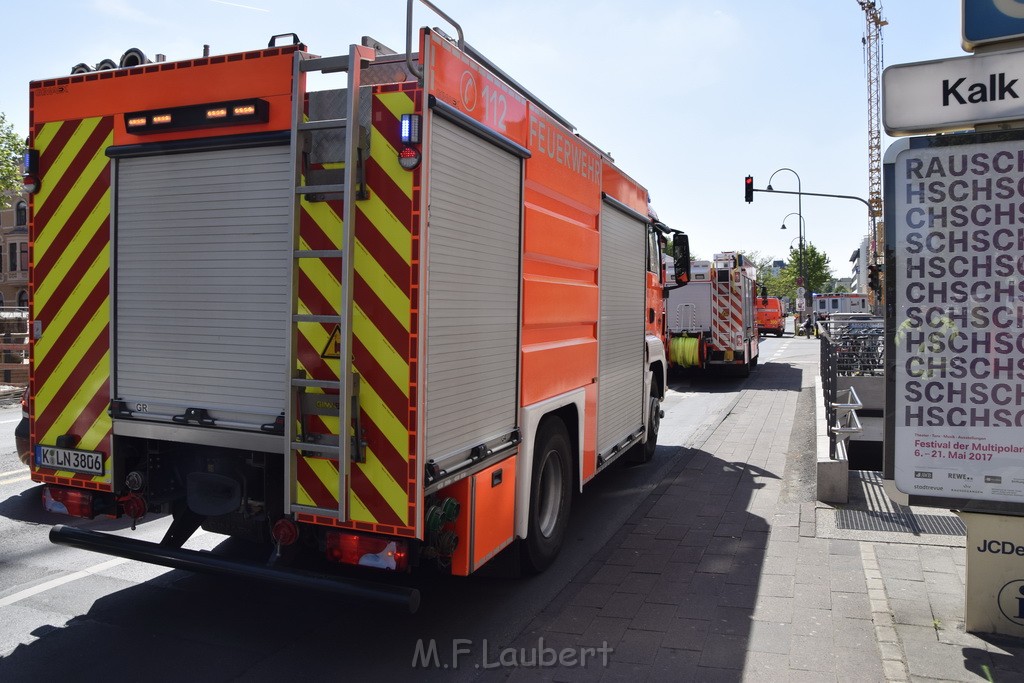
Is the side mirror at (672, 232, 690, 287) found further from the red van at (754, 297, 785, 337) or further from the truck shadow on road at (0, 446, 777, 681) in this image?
the red van at (754, 297, 785, 337)

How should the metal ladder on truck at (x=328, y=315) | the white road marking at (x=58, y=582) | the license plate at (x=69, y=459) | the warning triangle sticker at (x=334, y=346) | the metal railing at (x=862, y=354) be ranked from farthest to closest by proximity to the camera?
the metal railing at (x=862, y=354) → the white road marking at (x=58, y=582) → the license plate at (x=69, y=459) → the warning triangle sticker at (x=334, y=346) → the metal ladder on truck at (x=328, y=315)

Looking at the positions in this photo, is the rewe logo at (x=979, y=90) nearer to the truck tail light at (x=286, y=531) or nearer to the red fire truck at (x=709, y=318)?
the truck tail light at (x=286, y=531)

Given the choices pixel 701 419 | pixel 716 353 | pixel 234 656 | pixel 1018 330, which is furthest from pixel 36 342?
pixel 716 353

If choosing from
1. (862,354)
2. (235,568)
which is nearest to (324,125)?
(235,568)

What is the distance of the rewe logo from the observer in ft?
13.5

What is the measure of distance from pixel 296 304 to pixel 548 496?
8.25 ft

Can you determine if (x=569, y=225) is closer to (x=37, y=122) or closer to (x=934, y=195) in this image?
(x=934, y=195)

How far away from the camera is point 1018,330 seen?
13.7 ft

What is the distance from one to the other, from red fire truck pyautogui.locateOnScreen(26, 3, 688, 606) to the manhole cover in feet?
9.80

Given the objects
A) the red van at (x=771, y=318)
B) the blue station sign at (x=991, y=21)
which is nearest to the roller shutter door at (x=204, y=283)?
the blue station sign at (x=991, y=21)

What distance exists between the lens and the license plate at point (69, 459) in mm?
4355

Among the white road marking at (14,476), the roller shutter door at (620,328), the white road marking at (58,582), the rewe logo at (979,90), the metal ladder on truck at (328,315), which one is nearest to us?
the metal ladder on truck at (328,315)

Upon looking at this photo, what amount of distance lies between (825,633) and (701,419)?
8918 mm

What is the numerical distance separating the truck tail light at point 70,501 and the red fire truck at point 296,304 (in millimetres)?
13
